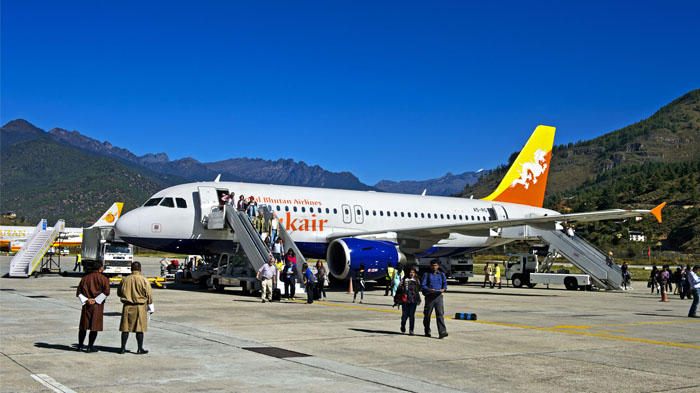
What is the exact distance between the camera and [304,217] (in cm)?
2778

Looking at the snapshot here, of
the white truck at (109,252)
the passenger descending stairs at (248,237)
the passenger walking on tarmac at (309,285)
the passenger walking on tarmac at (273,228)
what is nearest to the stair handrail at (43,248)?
the white truck at (109,252)

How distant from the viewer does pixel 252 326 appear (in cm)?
1493

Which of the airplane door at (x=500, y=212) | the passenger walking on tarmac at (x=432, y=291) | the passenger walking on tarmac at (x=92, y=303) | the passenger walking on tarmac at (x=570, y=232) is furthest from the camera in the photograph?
the airplane door at (x=500, y=212)

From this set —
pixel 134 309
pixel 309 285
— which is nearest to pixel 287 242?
pixel 309 285

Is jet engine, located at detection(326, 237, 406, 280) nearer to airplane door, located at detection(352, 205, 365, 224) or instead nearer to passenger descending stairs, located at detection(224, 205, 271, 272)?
airplane door, located at detection(352, 205, 365, 224)

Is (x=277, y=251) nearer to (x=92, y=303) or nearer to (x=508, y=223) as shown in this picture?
(x=508, y=223)

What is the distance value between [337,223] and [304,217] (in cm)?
173

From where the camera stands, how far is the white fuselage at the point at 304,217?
25312 mm

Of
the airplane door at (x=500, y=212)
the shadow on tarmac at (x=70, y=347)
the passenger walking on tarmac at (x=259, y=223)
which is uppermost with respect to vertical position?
the airplane door at (x=500, y=212)

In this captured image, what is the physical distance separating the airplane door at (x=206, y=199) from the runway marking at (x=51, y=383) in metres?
17.3

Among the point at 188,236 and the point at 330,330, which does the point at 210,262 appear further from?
the point at 330,330

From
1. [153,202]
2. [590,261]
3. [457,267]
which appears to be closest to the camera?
[153,202]

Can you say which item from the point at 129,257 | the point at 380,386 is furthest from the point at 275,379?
the point at 129,257

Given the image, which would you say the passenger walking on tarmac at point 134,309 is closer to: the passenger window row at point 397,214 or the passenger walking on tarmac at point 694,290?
the passenger walking on tarmac at point 694,290
